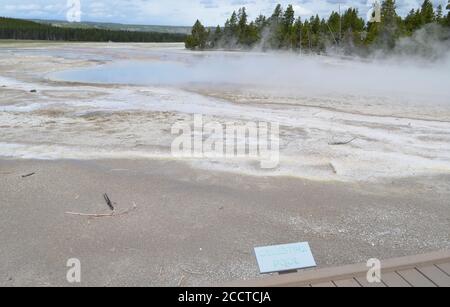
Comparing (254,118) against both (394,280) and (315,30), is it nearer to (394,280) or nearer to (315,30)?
(394,280)

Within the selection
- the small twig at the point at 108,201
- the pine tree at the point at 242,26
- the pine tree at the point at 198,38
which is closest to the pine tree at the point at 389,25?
the pine tree at the point at 242,26

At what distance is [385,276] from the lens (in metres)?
2.92

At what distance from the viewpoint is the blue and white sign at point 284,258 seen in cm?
291

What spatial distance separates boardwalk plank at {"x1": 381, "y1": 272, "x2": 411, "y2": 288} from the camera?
9.23 ft

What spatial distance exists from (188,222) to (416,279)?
261 centimetres

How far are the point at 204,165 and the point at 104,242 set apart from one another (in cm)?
281

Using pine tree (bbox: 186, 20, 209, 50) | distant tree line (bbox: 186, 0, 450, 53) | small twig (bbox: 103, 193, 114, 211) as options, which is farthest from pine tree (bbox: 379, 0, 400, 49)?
small twig (bbox: 103, 193, 114, 211)

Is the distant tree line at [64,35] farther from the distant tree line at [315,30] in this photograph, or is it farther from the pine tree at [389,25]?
the pine tree at [389,25]

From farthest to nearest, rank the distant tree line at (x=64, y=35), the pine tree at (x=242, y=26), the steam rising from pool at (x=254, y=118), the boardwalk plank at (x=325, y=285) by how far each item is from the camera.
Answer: the distant tree line at (x=64, y=35)
the pine tree at (x=242, y=26)
the steam rising from pool at (x=254, y=118)
the boardwalk plank at (x=325, y=285)

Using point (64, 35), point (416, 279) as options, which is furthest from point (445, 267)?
point (64, 35)

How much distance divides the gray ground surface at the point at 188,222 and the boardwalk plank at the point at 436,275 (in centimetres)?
108

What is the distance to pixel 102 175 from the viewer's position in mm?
6273

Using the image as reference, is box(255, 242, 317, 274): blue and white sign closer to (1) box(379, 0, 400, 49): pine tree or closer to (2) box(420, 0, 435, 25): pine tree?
(1) box(379, 0, 400, 49): pine tree
